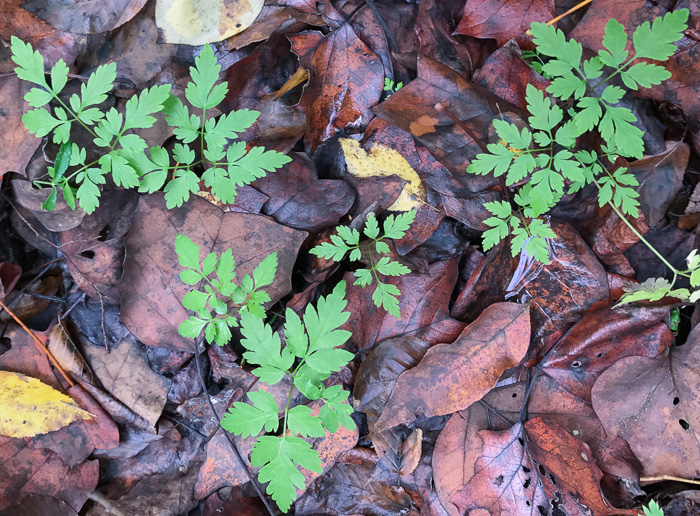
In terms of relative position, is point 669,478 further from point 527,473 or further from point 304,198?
point 304,198

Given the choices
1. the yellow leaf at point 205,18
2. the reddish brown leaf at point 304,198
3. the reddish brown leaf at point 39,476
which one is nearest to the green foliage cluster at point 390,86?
the reddish brown leaf at point 304,198

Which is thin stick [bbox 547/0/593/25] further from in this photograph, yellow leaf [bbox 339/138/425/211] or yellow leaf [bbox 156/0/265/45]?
yellow leaf [bbox 156/0/265/45]

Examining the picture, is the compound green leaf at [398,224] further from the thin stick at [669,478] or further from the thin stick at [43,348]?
the thin stick at [43,348]

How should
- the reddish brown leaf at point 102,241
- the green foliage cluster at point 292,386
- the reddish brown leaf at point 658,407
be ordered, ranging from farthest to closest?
the reddish brown leaf at point 102,241 → the reddish brown leaf at point 658,407 → the green foliage cluster at point 292,386

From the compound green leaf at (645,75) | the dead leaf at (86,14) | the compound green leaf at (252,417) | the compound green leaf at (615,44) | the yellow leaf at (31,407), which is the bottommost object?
the yellow leaf at (31,407)

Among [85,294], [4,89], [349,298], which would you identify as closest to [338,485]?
[349,298]

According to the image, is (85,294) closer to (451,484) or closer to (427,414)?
(427,414)
